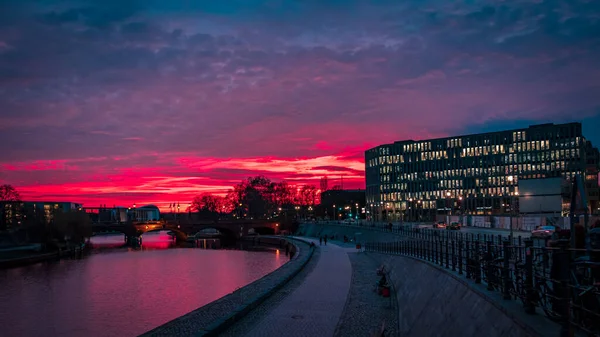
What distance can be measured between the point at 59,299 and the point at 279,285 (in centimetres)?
2253

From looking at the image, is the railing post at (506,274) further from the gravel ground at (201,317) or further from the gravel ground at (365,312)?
the gravel ground at (201,317)

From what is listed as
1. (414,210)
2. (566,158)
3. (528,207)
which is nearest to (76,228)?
(528,207)

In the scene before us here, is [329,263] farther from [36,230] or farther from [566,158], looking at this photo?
[566,158]

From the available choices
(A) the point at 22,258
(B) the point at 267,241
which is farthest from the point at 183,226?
(A) the point at 22,258

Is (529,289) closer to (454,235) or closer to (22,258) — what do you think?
(454,235)

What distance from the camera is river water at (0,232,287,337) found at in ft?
113

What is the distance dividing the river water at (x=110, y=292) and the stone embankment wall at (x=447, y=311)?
55.4 feet

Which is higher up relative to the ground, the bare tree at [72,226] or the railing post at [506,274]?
the railing post at [506,274]

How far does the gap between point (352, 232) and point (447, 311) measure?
285 ft

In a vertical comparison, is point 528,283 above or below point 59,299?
above

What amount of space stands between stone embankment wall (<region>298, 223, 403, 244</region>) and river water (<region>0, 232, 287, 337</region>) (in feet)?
51.9

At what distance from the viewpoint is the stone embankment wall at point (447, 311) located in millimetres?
10859

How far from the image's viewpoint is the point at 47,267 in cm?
7388

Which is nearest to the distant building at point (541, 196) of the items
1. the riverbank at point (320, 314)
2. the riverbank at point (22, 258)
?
the riverbank at point (320, 314)
